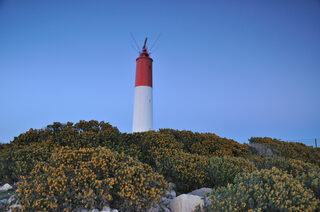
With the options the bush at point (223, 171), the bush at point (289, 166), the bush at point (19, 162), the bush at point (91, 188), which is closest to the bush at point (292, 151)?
the bush at point (289, 166)

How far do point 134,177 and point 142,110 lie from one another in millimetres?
12488

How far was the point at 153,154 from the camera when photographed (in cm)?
870

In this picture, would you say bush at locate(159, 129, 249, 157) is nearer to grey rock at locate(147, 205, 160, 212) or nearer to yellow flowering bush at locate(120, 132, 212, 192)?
yellow flowering bush at locate(120, 132, 212, 192)

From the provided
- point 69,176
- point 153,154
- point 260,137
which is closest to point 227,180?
point 153,154

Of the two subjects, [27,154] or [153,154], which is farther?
[153,154]

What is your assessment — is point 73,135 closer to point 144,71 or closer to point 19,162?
point 19,162

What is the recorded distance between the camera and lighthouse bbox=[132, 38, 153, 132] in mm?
17750

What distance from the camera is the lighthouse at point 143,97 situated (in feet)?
58.2

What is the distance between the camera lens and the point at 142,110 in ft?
A: 58.4

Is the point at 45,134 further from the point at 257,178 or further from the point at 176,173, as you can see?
the point at 257,178

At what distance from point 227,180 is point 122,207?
3.65 m

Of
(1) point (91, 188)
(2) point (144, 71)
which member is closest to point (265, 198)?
(1) point (91, 188)

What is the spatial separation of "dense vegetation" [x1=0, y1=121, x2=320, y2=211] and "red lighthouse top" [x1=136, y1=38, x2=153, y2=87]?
892cm

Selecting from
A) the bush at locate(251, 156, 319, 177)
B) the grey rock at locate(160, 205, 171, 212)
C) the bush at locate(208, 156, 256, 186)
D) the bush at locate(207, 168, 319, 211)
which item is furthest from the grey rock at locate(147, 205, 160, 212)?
the bush at locate(251, 156, 319, 177)
